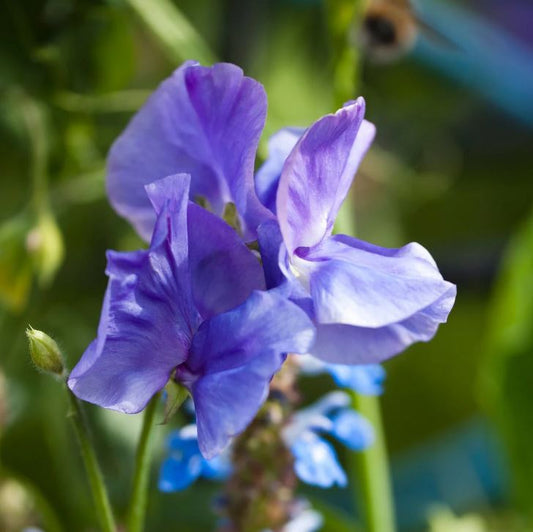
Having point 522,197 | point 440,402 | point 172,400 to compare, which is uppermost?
point 172,400

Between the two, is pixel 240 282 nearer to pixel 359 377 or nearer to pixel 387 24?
pixel 359 377

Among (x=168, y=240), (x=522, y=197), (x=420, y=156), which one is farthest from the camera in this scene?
(x=522, y=197)

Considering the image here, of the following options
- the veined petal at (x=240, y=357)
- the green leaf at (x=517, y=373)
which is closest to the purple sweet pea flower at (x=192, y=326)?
the veined petal at (x=240, y=357)

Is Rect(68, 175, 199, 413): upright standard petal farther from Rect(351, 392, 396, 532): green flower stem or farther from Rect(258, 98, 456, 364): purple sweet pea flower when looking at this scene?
Rect(351, 392, 396, 532): green flower stem

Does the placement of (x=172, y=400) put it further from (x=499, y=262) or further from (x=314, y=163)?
(x=499, y=262)

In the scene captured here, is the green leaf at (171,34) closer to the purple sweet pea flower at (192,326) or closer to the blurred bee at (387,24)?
the blurred bee at (387,24)

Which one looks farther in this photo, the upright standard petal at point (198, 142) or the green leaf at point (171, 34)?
the green leaf at point (171, 34)

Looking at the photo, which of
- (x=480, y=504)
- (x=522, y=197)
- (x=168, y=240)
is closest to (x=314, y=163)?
(x=168, y=240)
